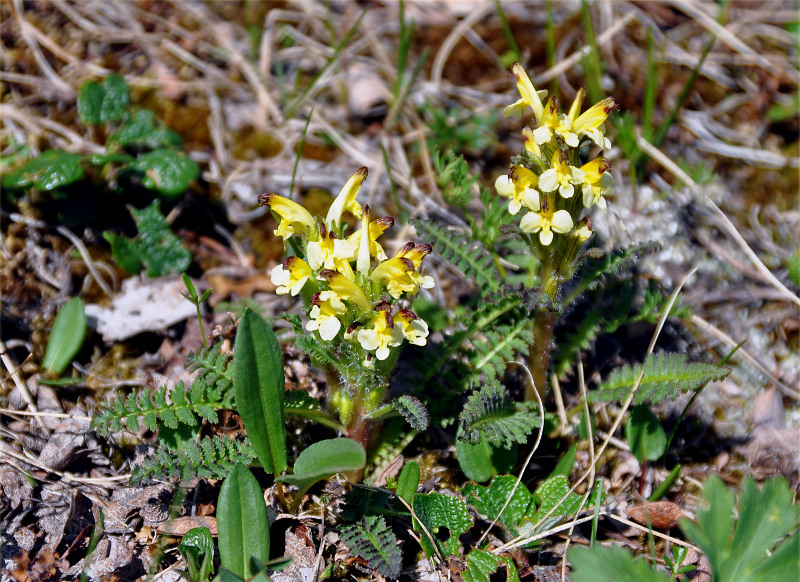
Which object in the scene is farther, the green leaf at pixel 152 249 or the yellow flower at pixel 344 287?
the green leaf at pixel 152 249

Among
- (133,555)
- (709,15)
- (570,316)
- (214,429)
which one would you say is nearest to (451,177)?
(570,316)

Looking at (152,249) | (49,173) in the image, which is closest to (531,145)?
(152,249)

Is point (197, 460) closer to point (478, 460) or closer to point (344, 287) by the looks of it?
point (344, 287)

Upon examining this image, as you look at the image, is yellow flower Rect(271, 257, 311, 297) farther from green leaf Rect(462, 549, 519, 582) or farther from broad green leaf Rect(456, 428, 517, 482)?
green leaf Rect(462, 549, 519, 582)

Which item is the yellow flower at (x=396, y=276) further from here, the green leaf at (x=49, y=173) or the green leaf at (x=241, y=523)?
the green leaf at (x=49, y=173)

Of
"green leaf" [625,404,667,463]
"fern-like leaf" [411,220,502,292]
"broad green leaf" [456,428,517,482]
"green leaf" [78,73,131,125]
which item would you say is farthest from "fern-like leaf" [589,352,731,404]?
"green leaf" [78,73,131,125]

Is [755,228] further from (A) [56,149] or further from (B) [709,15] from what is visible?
(A) [56,149]

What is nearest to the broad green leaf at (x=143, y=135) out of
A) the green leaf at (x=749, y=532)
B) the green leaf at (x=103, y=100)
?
the green leaf at (x=103, y=100)
